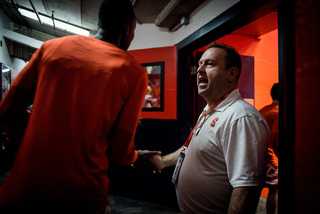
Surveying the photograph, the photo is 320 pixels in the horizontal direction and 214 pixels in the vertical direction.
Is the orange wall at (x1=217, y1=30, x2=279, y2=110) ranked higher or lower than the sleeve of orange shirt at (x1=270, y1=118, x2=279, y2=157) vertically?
higher

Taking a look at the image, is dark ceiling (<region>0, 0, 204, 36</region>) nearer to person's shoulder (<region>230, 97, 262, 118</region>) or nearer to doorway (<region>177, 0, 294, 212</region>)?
doorway (<region>177, 0, 294, 212</region>)

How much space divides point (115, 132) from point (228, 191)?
786 mm

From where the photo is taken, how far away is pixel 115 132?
0.92 meters

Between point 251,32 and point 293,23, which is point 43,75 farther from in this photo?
point 251,32

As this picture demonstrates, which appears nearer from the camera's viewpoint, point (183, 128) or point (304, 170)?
point (304, 170)

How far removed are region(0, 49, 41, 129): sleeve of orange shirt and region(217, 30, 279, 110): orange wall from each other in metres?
3.23

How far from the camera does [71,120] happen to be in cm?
78

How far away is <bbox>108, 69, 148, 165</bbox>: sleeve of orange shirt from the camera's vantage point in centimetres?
91

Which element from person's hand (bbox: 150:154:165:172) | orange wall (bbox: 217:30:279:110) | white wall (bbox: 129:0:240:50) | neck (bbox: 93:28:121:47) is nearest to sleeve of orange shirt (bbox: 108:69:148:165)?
neck (bbox: 93:28:121:47)

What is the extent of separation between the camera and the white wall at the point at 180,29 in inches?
88.9

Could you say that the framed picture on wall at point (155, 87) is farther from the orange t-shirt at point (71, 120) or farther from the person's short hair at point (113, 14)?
the orange t-shirt at point (71, 120)

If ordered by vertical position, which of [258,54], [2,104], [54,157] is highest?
[258,54]

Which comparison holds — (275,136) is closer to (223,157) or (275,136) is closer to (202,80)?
(202,80)

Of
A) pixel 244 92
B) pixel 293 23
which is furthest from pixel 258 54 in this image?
pixel 293 23
